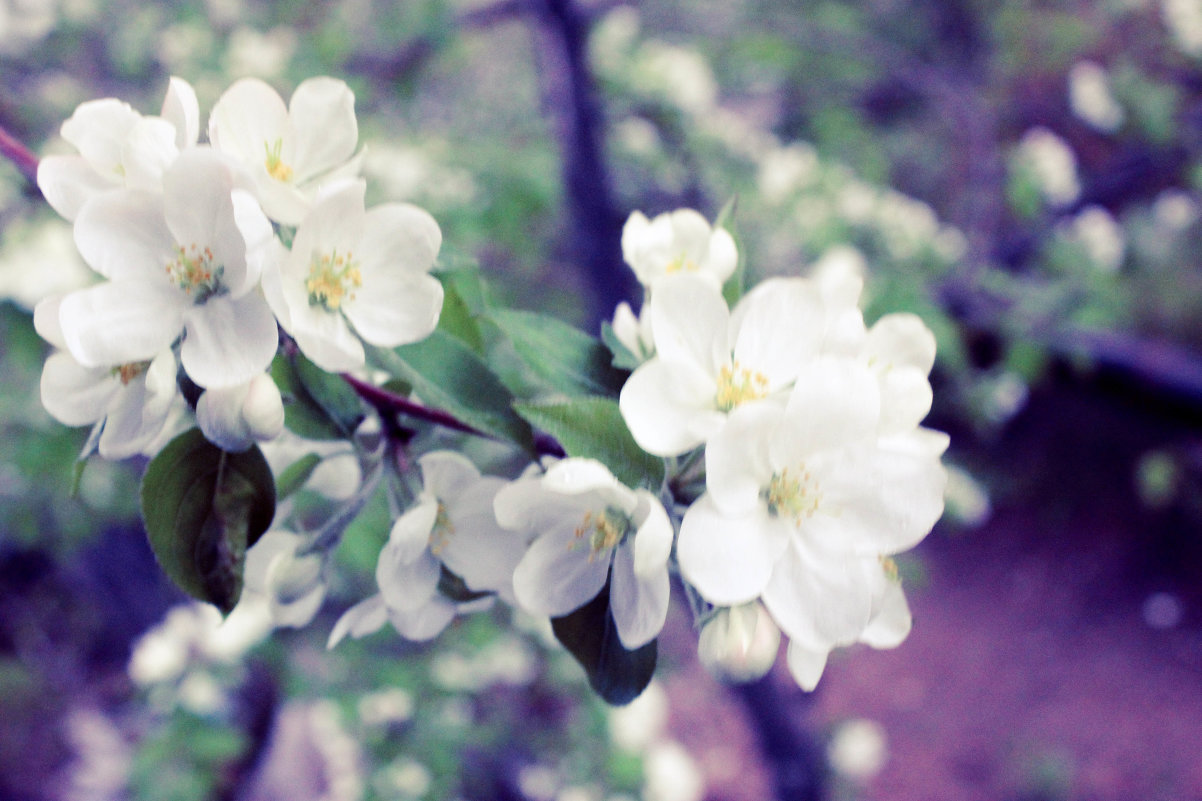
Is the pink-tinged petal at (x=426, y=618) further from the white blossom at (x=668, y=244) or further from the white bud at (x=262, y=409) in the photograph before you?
the white blossom at (x=668, y=244)

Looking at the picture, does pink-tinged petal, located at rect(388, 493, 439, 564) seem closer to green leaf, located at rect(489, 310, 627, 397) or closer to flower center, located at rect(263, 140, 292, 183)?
green leaf, located at rect(489, 310, 627, 397)

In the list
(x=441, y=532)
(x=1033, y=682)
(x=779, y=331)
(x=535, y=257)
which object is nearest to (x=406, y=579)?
(x=441, y=532)

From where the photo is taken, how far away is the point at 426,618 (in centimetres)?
73

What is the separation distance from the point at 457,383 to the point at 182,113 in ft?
0.94

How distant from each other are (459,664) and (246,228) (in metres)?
2.40

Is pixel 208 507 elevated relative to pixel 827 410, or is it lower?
lower

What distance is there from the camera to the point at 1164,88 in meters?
3.91

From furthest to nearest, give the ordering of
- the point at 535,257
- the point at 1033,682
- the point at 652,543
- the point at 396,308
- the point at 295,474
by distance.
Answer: the point at 1033,682 < the point at 535,257 < the point at 295,474 < the point at 396,308 < the point at 652,543

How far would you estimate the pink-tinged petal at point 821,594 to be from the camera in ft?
1.85

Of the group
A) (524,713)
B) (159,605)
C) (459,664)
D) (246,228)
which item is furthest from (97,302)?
(159,605)

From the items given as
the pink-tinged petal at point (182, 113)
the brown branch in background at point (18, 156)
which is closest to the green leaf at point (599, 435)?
the pink-tinged petal at point (182, 113)

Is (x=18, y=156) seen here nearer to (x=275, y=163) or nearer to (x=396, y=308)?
(x=275, y=163)

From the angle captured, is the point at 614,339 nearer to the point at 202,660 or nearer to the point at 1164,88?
the point at 202,660

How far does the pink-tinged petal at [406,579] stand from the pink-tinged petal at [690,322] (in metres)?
0.27
